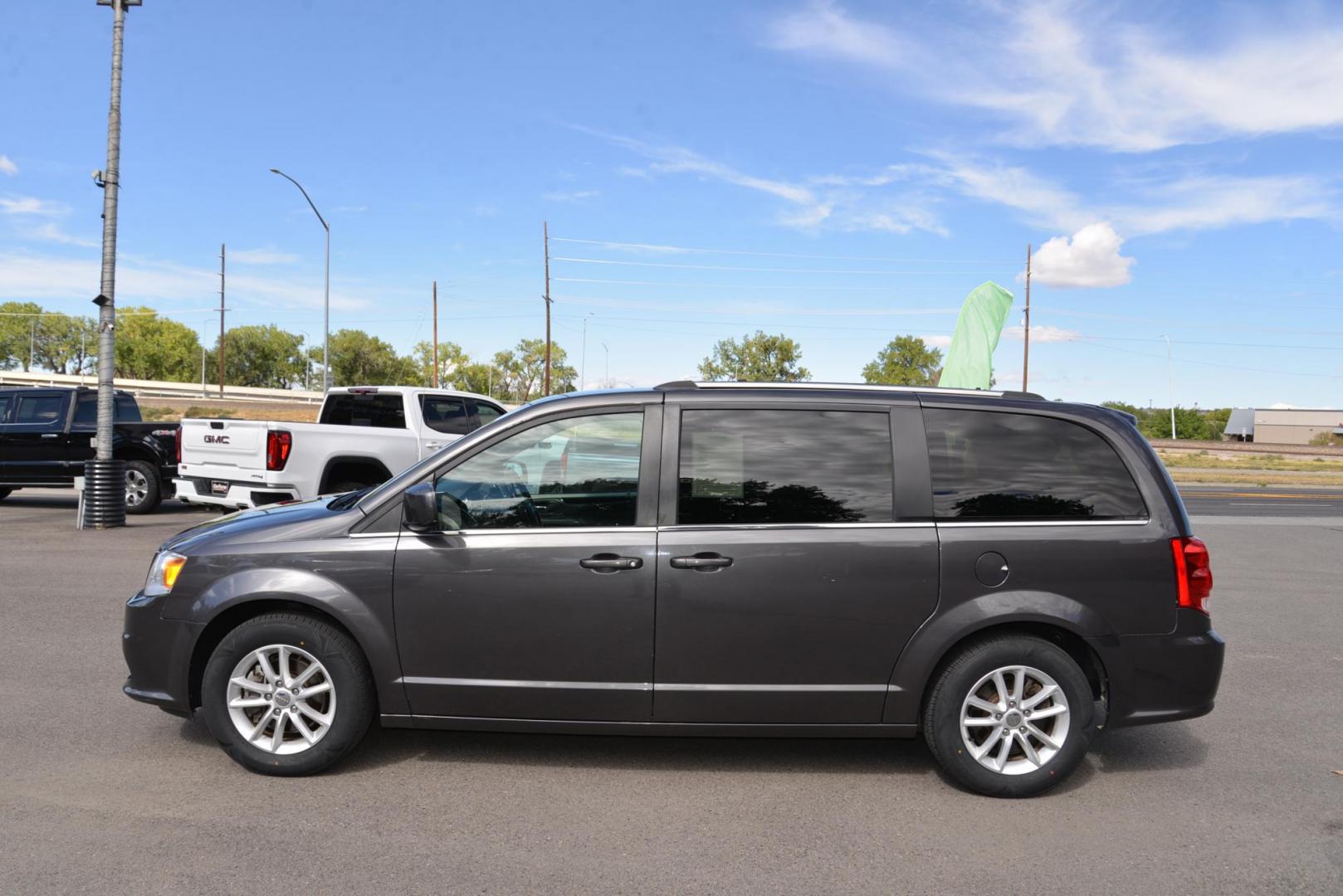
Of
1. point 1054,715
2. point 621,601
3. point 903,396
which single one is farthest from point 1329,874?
point 621,601

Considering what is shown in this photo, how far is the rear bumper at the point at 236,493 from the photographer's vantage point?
1133 cm

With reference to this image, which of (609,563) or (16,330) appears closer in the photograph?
(609,563)

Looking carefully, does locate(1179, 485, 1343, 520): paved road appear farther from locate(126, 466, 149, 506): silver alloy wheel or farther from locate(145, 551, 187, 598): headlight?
locate(145, 551, 187, 598): headlight

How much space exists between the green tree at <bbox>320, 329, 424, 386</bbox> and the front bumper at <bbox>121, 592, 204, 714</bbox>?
10034 cm

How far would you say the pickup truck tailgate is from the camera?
11.3 meters

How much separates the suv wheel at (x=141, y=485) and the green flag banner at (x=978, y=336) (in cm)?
1281

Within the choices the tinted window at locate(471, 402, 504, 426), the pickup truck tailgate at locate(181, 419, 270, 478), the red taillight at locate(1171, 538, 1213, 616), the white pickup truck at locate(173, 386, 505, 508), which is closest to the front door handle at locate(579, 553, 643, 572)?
the red taillight at locate(1171, 538, 1213, 616)

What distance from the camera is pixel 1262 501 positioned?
22.6 meters

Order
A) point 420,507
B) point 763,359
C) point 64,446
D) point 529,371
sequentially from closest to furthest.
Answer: point 420,507
point 64,446
point 763,359
point 529,371

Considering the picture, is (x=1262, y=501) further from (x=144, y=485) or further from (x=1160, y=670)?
(x=144, y=485)

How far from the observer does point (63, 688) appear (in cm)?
557

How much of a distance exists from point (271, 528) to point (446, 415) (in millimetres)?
8831

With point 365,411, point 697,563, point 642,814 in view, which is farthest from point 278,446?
point 642,814

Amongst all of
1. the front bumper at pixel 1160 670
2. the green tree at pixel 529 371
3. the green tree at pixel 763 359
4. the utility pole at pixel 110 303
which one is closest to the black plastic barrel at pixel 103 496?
the utility pole at pixel 110 303
